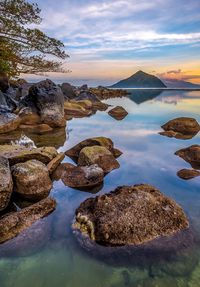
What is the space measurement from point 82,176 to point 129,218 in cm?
343

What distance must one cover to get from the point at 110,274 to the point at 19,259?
67.9 inches

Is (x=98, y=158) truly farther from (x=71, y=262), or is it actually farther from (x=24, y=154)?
(x=71, y=262)

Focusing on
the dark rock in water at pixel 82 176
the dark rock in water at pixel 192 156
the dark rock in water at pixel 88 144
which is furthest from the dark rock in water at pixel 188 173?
the dark rock in water at pixel 88 144

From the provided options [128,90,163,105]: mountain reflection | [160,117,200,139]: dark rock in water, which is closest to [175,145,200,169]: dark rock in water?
[160,117,200,139]: dark rock in water

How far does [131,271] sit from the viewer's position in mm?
5121

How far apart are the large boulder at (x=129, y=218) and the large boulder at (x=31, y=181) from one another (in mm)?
1999

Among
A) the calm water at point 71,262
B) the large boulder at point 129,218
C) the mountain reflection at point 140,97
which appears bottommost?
the mountain reflection at point 140,97

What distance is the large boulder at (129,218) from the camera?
5801mm

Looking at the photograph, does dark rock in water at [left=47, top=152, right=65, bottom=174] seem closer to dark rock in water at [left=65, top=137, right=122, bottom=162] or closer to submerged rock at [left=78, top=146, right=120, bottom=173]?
submerged rock at [left=78, top=146, right=120, bottom=173]

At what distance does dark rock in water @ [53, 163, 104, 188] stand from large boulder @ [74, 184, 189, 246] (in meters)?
2.08

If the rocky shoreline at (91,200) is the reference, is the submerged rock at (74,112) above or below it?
below

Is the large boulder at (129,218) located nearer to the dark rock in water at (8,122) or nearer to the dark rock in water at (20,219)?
the dark rock in water at (20,219)

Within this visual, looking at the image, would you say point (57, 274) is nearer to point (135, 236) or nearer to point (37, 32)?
point (135, 236)

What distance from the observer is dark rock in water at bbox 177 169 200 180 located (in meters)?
9.79
